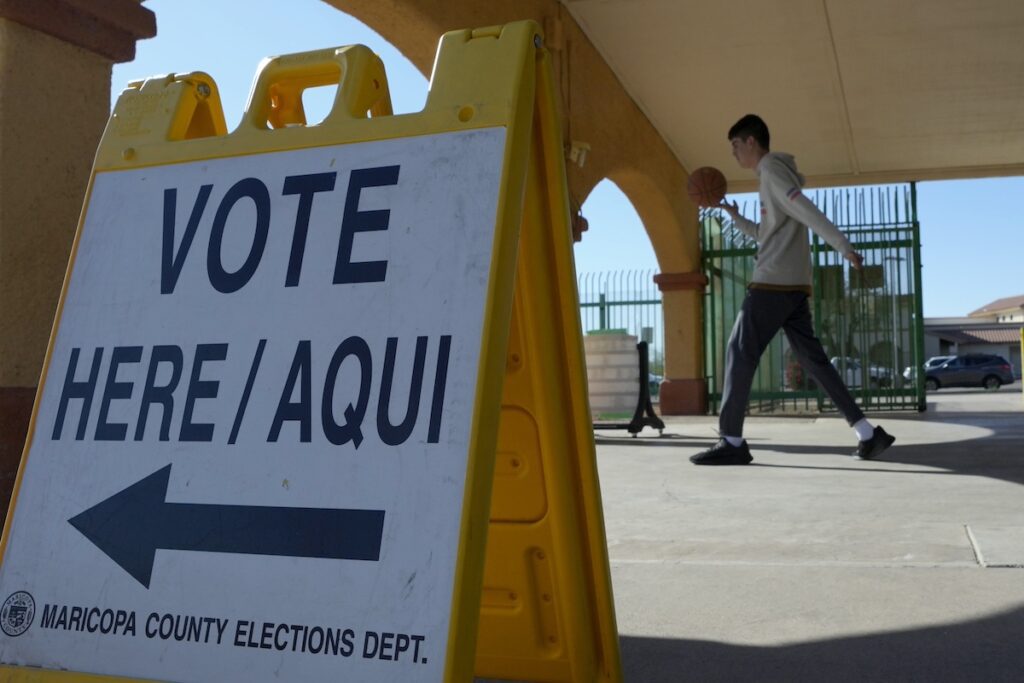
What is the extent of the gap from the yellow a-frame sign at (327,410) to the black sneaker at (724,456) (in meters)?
3.77

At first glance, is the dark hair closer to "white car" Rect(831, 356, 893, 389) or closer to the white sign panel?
the white sign panel

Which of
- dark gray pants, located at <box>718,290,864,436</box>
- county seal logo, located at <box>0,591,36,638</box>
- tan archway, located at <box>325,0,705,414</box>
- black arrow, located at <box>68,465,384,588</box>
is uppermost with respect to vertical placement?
tan archway, located at <box>325,0,705,414</box>

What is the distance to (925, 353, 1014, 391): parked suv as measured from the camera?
34.7 m

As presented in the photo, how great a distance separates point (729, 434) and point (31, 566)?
4.21 metres

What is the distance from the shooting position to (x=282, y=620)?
137 cm

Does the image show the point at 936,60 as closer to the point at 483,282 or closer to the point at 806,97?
the point at 806,97

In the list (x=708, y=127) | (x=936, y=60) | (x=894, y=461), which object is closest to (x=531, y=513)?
(x=894, y=461)

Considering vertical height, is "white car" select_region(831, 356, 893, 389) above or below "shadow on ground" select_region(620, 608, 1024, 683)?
above

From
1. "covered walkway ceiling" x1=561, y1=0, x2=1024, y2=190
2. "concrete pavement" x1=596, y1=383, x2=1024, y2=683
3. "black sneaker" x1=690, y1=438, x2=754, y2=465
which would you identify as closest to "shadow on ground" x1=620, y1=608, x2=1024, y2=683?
"concrete pavement" x1=596, y1=383, x2=1024, y2=683

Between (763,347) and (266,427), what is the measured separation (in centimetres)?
411

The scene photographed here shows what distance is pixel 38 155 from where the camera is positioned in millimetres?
2816

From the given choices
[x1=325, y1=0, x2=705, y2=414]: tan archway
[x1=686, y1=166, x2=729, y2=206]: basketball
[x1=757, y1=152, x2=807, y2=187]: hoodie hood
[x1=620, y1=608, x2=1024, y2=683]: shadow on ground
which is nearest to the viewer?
[x1=620, y1=608, x2=1024, y2=683]: shadow on ground

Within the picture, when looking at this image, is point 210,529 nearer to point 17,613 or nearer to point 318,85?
point 17,613

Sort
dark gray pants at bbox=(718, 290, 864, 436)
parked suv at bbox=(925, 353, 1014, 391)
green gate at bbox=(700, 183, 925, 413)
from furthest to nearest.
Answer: parked suv at bbox=(925, 353, 1014, 391) < green gate at bbox=(700, 183, 925, 413) < dark gray pants at bbox=(718, 290, 864, 436)
